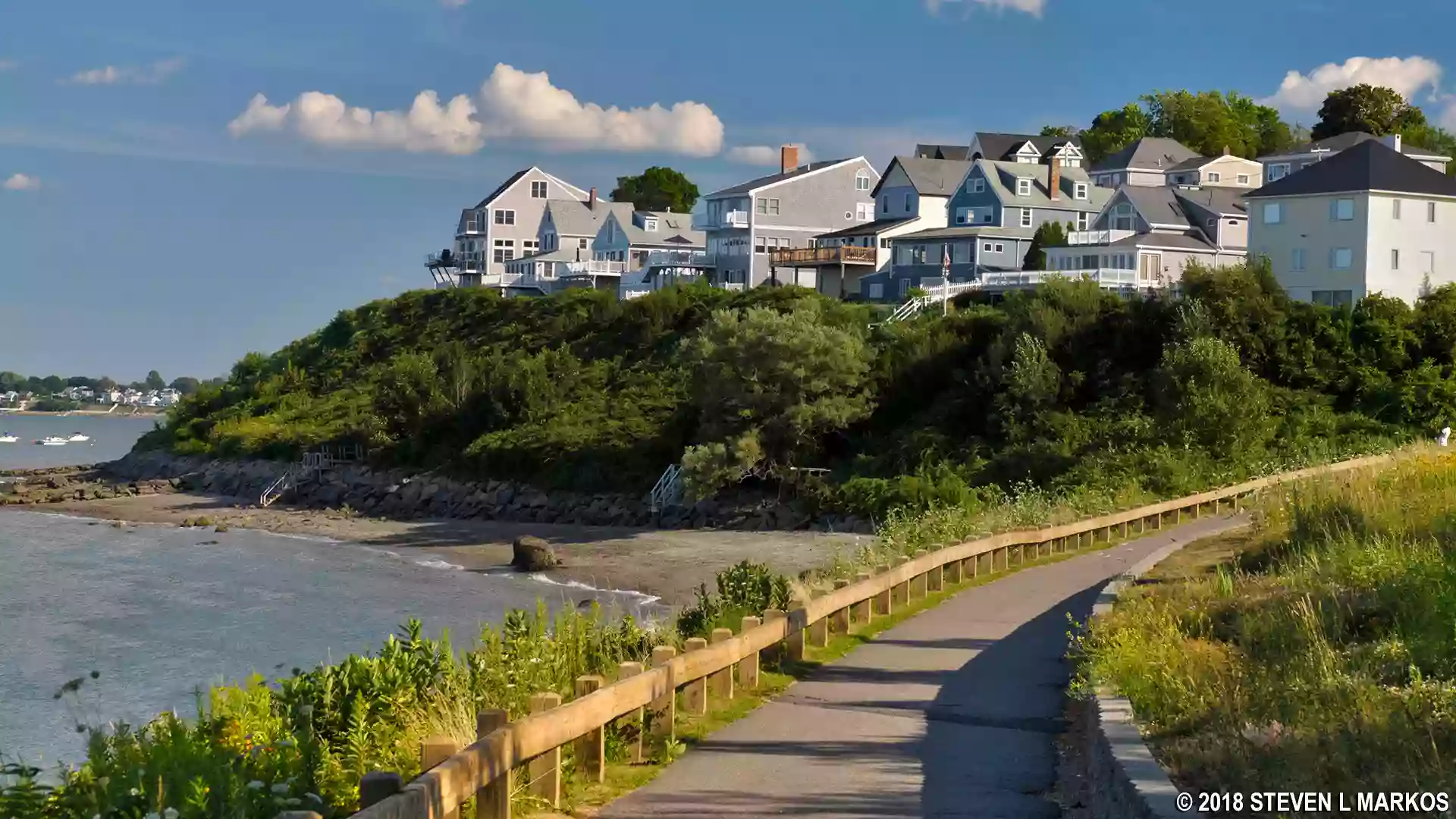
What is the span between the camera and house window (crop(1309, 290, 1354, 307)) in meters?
61.1

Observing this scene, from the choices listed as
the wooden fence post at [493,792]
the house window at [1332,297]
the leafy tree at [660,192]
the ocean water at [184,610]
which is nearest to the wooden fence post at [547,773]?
the wooden fence post at [493,792]

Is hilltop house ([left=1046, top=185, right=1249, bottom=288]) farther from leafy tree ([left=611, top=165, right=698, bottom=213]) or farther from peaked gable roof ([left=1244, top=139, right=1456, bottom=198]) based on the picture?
leafy tree ([left=611, top=165, right=698, bottom=213])

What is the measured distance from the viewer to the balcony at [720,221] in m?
95.7

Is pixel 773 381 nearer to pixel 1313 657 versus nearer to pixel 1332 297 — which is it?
pixel 1332 297

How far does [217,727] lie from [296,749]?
3.63 feet

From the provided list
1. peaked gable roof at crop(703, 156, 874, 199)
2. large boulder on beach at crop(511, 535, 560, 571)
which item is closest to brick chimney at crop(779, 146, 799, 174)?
peaked gable roof at crop(703, 156, 874, 199)

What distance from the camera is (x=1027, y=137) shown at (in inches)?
4417

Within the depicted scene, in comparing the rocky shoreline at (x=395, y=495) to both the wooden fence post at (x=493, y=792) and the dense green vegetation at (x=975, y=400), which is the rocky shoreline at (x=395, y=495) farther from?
the wooden fence post at (x=493, y=792)

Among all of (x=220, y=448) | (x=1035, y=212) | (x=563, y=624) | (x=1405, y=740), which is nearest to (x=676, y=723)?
(x=563, y=624)

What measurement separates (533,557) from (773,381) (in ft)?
41.6

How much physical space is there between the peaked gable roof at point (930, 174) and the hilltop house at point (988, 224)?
1.95m

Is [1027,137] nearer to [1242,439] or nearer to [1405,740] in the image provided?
[1242,439]

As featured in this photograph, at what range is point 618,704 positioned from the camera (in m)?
9.37

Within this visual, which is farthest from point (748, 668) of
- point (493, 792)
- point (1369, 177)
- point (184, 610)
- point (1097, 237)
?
point (1097, 237)
